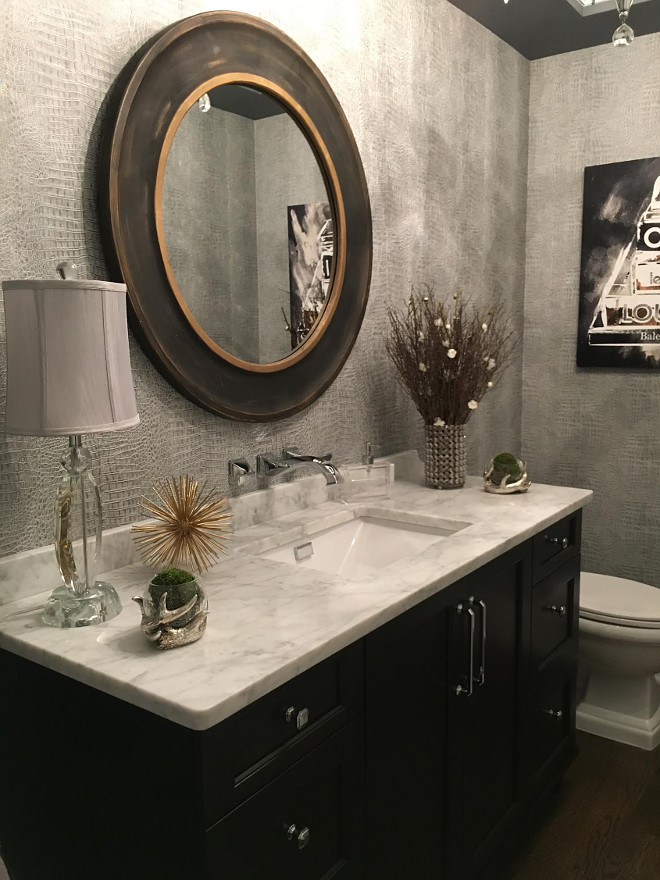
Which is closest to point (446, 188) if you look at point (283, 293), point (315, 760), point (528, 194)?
point (528, 194)

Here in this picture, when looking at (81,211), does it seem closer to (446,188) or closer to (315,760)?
(315,760)

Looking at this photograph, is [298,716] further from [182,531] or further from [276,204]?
[276,204]

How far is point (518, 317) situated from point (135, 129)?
2.10 metres

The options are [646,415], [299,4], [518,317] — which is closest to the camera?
[299,4]

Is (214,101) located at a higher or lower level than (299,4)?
lower

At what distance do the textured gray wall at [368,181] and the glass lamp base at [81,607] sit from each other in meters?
0.19

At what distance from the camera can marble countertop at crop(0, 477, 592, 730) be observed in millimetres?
1040

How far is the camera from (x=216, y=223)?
1.76 meters

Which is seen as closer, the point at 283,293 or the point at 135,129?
the point at 135,129

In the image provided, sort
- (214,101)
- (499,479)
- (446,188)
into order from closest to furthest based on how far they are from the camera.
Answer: (214,101), (499,479), (446,188)

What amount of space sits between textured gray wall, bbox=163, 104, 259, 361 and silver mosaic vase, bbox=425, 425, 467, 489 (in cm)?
66

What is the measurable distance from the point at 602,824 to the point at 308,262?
5.89 feet

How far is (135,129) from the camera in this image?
60.1 inches

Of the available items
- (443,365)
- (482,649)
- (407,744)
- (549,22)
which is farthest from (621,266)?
(407,744)
